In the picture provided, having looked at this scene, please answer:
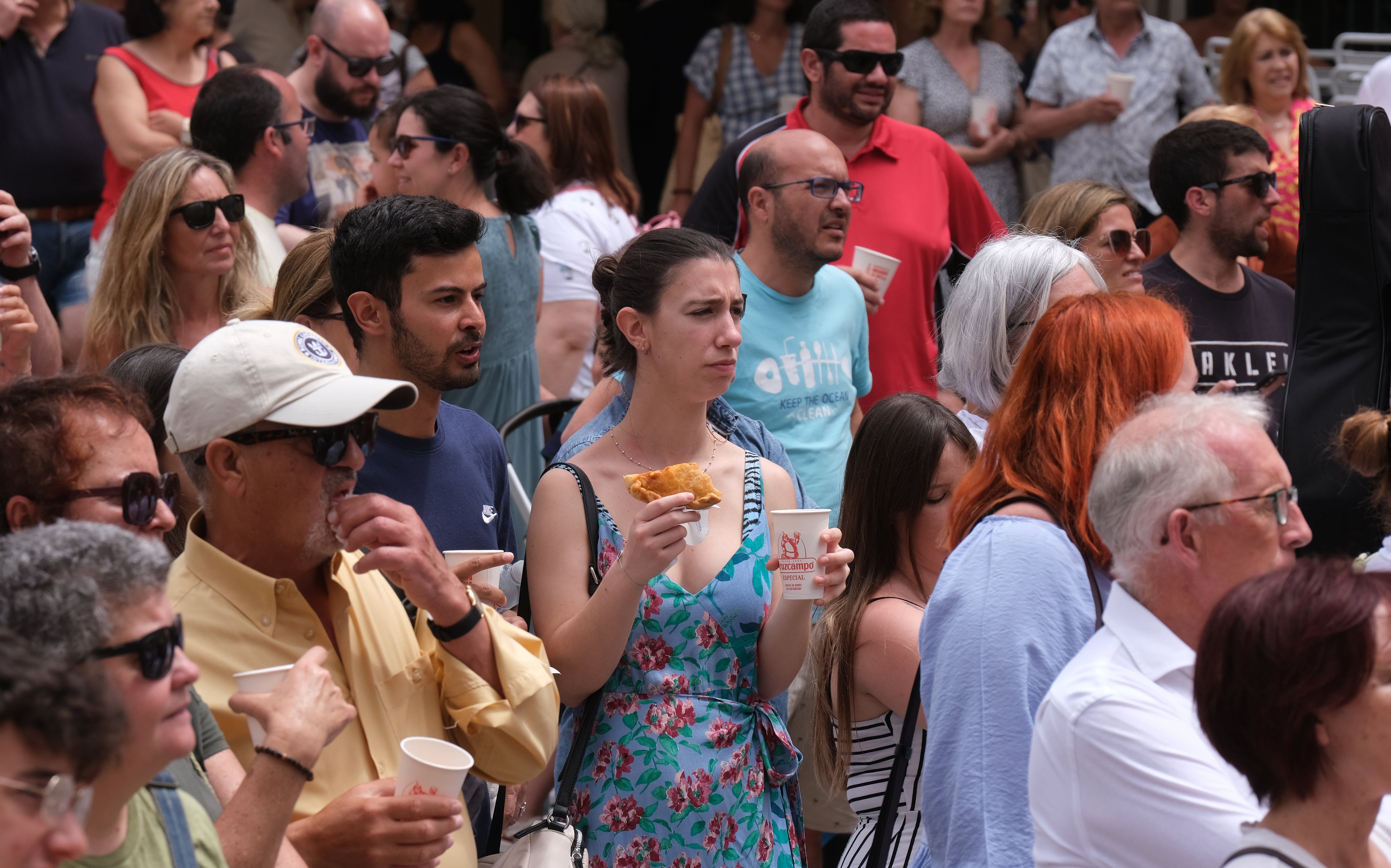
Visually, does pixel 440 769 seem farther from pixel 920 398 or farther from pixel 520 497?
pixel 520 497

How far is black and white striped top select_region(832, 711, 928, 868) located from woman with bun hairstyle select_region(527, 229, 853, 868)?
0.17m

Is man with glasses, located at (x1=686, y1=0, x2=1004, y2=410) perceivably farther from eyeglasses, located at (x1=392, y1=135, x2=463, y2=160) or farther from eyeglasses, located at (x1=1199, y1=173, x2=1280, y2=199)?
eyeglasses, located at (x1=392, y1=135, x2=463, y2=160)

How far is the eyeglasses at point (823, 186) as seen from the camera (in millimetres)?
5008

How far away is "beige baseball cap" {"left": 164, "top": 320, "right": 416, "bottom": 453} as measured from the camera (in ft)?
8.52

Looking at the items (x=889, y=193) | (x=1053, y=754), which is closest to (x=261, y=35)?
(x=889, y=193)

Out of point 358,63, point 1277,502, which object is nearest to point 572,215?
point 358,63

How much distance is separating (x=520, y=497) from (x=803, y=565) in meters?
1.78

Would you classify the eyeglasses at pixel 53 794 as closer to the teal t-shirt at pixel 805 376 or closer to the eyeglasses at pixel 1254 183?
the teal t-shirt at pixel 805 376

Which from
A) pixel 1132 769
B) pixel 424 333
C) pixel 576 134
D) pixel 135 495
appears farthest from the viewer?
pixel 576 134

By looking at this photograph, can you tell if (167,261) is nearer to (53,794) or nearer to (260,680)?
(260,680)

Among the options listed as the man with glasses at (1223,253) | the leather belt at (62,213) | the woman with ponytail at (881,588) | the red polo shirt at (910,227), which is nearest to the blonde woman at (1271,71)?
the man with glasses at (1223,253)

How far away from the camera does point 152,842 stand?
2031 millimetres

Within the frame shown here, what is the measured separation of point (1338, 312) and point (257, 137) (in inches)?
151

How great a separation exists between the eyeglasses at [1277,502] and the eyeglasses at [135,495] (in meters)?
1.79
